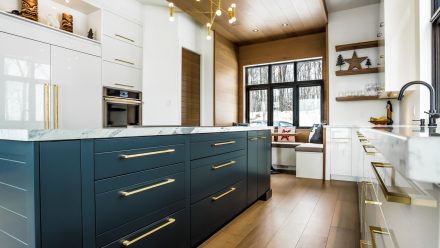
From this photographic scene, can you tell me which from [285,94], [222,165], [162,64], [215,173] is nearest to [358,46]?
[285,94]

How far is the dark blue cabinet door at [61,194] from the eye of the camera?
0.93 meters

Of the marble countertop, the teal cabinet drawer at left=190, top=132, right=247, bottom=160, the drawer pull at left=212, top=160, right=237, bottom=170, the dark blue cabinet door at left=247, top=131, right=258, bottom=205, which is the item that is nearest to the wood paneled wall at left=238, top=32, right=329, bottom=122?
the dark blue cabinet door at left=247, top=131, right=258, bottom=205

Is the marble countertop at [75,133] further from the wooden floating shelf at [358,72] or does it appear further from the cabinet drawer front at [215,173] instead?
the wooden floating shelf at [358,72]

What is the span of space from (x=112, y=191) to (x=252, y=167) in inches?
69.9

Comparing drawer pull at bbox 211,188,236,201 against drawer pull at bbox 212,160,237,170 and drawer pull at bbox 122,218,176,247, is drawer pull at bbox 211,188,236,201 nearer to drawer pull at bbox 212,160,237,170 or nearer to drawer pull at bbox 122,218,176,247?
drawer pull at bbox 212,160,237,170

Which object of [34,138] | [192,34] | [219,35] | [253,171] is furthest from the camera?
[219,35]

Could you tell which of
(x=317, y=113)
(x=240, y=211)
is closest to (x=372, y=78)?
(x=317, y=113)

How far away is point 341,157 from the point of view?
417 cm

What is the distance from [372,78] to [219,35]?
2.95m

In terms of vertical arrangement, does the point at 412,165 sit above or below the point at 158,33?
below

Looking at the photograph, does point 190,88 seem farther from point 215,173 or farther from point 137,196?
point 137,196

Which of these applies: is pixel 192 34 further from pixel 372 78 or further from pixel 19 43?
pixel 372 78

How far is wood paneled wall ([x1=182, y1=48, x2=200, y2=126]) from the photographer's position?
459cm

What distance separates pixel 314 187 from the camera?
3818 millimetres
